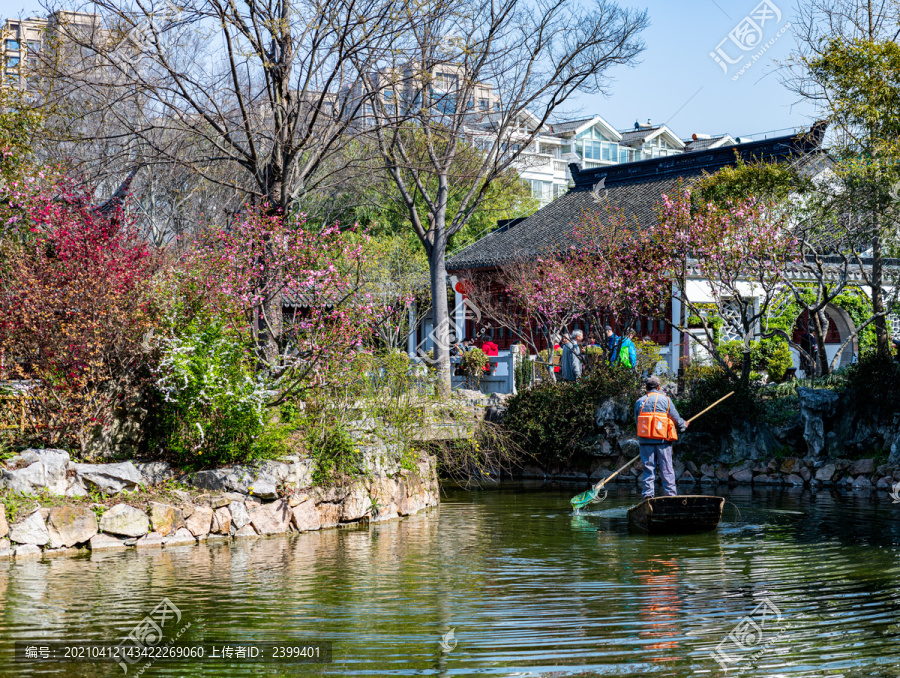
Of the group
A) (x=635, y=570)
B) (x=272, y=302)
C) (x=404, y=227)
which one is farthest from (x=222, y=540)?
(x=404, y=227)

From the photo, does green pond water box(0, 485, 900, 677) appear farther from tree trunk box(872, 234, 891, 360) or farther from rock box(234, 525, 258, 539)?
tree trunk box(872, 234, 891, 360)

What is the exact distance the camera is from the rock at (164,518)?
11.5m

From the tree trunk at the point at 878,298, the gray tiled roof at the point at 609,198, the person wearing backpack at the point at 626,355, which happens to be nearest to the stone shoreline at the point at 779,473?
the person wearing backpack at the point at 626,355

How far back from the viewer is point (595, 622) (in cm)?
737

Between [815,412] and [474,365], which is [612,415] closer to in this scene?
[815,412]

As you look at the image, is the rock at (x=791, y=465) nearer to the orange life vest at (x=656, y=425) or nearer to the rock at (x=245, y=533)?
the orange life vest at (x=656, y=425)

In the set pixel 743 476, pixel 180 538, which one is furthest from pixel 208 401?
pixel 743 476

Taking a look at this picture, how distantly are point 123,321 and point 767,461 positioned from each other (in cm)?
1290

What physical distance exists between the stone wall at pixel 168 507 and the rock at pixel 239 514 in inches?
0.5

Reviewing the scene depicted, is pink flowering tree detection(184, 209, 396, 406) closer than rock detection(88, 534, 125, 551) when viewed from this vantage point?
No

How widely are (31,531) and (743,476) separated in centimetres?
1356

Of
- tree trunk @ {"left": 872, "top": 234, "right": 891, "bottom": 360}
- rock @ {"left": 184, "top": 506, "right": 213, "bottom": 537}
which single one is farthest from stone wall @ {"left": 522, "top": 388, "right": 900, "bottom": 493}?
rock @ {"left": 184, "top": 506, "right": 213, "bottom": 537}

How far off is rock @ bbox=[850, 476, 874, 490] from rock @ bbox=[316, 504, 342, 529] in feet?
33.0

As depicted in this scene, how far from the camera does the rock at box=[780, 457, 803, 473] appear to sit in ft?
61.8
